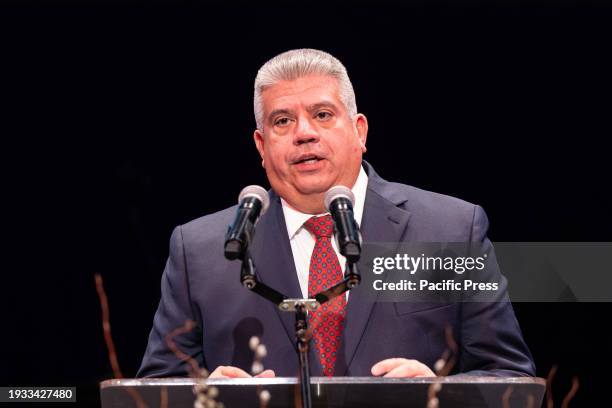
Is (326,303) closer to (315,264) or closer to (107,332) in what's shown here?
(315,264)

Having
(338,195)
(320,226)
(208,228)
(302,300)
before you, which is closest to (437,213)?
(320,226)

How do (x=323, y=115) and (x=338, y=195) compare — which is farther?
(x=323, y=115)

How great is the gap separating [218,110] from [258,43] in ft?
0.96

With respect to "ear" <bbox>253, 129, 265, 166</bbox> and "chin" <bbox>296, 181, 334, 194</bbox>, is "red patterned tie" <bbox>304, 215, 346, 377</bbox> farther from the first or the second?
"ear" <bbox>253, 129, 265, 166</bbox>

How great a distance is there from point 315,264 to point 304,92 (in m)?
0.55

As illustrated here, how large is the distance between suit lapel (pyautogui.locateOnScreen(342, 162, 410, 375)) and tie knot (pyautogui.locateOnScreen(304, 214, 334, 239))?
103 millimetres

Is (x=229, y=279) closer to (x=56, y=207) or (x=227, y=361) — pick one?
(x=227, y=361)

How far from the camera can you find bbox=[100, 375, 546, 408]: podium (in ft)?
5.51

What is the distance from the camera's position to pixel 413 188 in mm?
2955

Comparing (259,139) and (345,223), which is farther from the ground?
(259,139)

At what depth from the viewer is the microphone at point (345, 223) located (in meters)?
1.67

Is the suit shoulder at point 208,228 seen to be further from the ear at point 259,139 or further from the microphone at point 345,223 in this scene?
the microphone at point 345,223

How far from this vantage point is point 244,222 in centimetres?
174

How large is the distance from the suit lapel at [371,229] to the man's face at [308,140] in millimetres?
94
